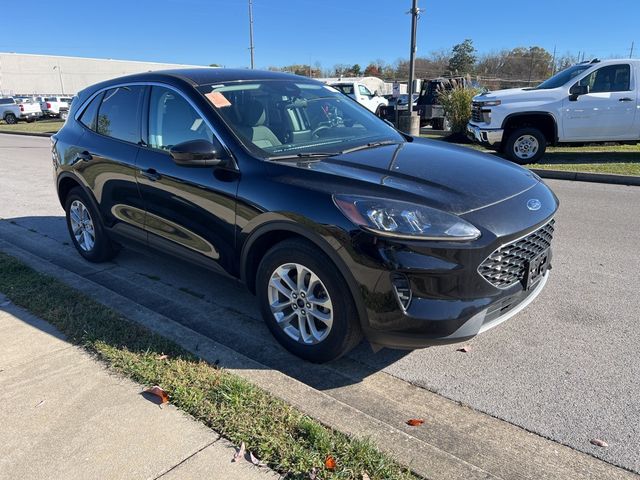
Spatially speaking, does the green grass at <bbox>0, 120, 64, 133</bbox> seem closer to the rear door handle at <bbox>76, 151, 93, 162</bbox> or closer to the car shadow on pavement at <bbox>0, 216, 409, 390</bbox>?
the car shadow on pavement at <bbox>0, 216, 409, 390</bbox>

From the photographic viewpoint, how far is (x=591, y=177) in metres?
9.43

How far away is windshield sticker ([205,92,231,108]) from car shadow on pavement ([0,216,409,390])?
1.20 m

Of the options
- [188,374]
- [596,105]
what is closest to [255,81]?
[188,374]

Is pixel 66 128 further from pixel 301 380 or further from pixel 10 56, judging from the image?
pixel 10 56

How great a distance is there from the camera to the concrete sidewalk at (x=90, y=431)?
2.27 metres

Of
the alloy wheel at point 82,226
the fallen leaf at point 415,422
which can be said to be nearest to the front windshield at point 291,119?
the fallen leaf at point 415,422

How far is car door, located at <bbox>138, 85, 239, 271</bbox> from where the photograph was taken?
3414mm

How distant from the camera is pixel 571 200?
7.73 m

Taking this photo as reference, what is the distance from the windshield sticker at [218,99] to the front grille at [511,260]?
82.9 inches

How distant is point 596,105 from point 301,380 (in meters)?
9.94

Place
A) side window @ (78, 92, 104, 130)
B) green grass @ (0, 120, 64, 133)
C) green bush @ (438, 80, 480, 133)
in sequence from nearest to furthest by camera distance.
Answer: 1. side window @ (78, 92, 104, 130)
2. green bush @ (438, 80, 480, 133)
3. green grass @ (0, 120, 64, 133)

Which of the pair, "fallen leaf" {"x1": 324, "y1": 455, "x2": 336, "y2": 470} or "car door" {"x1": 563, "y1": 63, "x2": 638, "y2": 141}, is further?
"car door" {"x1": 563, "y1": 63, "x2": 638, "y2": 141}

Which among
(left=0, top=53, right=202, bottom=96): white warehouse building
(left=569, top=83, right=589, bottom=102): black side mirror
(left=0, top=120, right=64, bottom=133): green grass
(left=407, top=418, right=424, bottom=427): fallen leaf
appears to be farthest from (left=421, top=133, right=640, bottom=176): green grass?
(left=0, top=53, right=202, bottom=96): white warehouse building

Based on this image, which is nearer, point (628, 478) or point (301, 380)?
point (628, 478)
